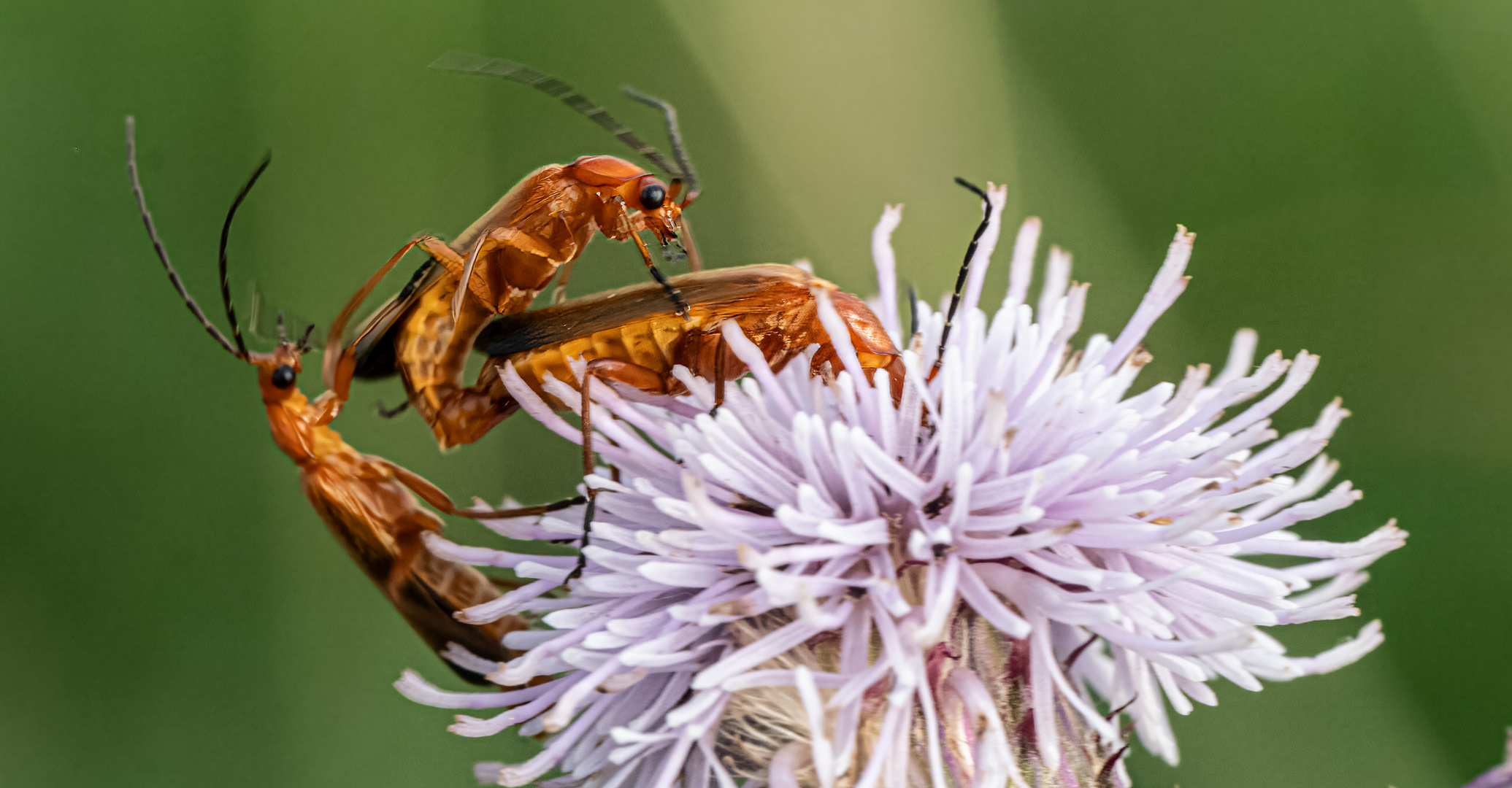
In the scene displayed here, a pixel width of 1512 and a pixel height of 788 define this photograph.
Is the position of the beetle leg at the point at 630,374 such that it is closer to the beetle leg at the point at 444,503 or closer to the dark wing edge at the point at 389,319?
the beetle leg at the point at 444,503

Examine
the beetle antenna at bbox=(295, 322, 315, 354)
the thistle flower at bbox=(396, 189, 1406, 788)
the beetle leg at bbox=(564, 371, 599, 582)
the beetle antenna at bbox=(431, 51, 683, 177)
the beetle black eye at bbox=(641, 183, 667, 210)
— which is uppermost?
the beetle antenna at bbox=(431, 51, 683, 177)

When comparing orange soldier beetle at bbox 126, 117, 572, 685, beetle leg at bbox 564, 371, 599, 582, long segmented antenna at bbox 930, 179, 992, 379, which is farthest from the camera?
orange soldier beetle at bbox 126, 117, 572, 685

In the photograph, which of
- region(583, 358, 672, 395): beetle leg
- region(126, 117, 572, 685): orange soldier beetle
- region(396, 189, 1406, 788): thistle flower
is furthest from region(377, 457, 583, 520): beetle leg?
region(583, 358, 672, 395): beetle leg

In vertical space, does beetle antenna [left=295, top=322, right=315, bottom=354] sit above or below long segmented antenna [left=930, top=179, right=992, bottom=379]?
above

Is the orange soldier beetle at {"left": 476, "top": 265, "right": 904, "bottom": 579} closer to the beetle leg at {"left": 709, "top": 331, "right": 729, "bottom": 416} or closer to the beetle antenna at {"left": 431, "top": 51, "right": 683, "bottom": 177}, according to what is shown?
the beetle leg at {"left": 709, "top": 331, "right": 729, "bottom": 416}

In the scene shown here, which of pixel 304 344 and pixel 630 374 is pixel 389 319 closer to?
pixel 304 344

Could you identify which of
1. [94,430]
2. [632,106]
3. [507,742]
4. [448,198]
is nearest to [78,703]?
[94,430]

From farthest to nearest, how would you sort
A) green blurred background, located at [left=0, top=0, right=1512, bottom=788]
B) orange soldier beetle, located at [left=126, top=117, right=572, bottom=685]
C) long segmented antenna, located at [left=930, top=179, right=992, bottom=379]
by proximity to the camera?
green blurred background, located at [left=0, top=0, right=1512, bottom=788], orange soldier beetle, located at [left=126, top=117, right=572, bottom=685], long segmented antenna, located at [left=930, top=179, right=992, bottom=379]
